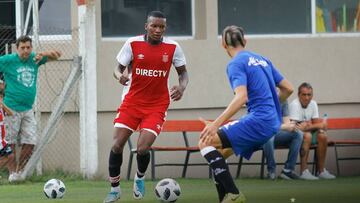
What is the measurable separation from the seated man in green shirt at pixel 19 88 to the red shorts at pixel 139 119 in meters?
4.17

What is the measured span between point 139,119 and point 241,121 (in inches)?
82.9

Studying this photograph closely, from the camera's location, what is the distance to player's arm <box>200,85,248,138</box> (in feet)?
33.5

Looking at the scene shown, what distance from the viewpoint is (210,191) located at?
14.3 metres

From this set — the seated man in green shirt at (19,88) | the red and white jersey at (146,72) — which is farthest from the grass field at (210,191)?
the red and white jersey at (146,72)

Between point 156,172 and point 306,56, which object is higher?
point 306,56

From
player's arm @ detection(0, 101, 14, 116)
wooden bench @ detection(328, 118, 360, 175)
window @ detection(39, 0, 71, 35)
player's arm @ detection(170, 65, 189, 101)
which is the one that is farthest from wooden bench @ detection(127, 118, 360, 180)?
player's arm @ detection(170, 65, 189, 101)

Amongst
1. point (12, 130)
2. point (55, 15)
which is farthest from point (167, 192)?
point (55, 15)

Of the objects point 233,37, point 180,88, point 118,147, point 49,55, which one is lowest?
point 118,147

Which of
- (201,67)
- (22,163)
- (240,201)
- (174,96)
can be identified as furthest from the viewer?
(201,67)

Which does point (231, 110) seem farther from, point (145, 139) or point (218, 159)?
point (145, 139)

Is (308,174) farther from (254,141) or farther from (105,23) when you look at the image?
(254,141)

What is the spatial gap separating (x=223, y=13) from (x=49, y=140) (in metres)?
3.80

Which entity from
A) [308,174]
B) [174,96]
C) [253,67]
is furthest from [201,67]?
[253,67]

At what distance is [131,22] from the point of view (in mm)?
18375
